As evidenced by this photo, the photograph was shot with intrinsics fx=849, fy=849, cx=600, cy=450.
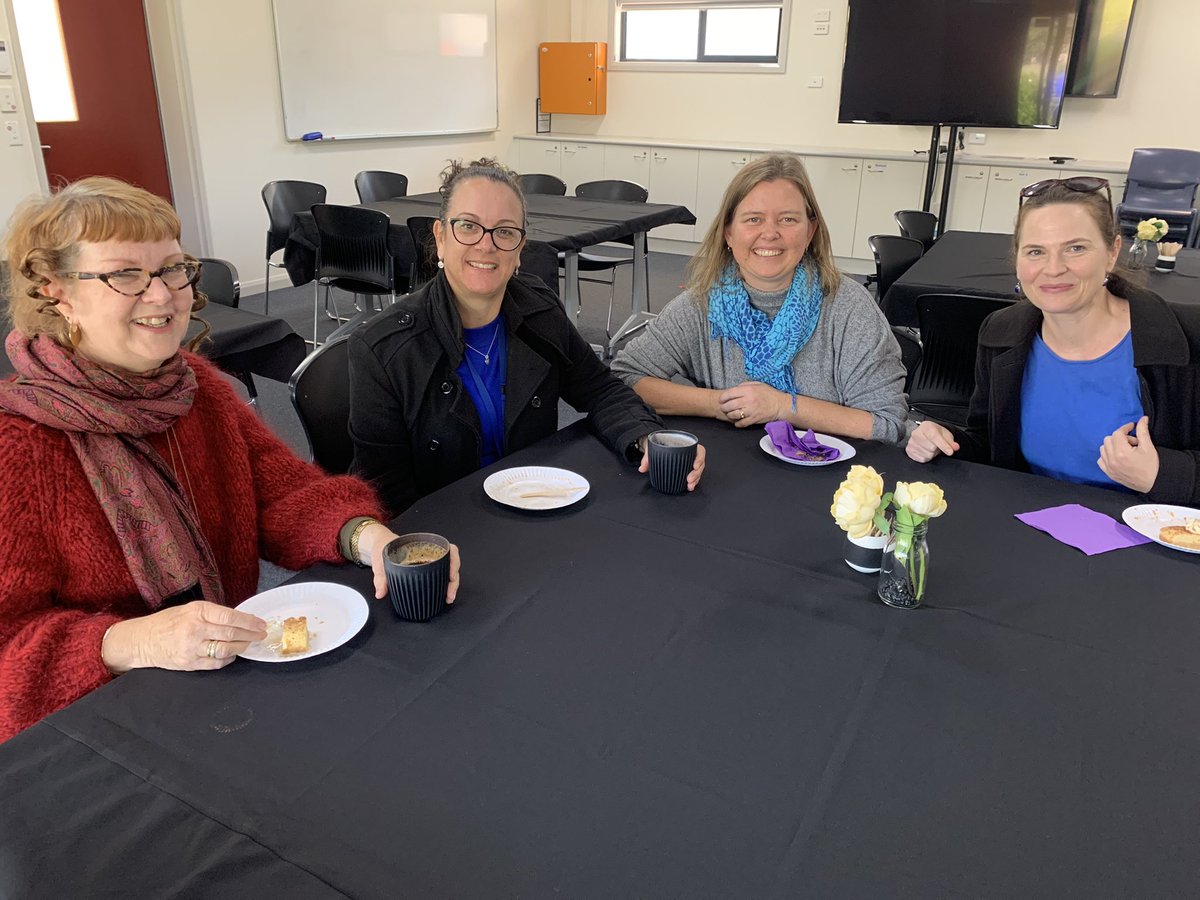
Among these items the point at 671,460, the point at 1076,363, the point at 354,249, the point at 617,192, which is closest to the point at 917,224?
the point at 617,192

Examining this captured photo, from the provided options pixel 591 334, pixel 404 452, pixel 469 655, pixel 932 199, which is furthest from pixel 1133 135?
pixel 469 655

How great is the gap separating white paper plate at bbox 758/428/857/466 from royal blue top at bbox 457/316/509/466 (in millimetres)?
574

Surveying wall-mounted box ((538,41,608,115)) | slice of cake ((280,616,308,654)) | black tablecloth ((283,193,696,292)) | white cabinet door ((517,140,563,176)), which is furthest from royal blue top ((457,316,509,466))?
wall-mounted box ((538,41,608,115))

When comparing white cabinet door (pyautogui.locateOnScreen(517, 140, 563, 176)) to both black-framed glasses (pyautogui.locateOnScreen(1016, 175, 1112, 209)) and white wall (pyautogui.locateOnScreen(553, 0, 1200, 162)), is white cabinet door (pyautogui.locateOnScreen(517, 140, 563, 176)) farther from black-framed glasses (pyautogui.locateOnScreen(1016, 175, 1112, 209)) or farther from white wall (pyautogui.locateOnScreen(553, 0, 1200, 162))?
black-framed glasses (pyautogui.locateOnScreen(1016, 175, 1112, 209))

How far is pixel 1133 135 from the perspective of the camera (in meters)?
6.41

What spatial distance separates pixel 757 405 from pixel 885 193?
5796 mm

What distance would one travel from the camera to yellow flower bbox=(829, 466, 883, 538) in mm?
A: 1198

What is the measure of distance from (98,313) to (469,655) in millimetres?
697

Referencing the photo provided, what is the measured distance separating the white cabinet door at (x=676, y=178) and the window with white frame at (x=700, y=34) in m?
0.85

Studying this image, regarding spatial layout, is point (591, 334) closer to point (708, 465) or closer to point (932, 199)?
point (932, 199)

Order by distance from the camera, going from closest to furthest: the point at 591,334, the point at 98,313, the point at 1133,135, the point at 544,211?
the point at 98,313 → the point at 544,211 → the point at 591,334 → the point at 1133,135

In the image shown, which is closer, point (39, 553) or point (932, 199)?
point (39, 553)

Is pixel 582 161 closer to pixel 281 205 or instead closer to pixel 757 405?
pixel 281 205

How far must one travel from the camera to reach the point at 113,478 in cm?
115
